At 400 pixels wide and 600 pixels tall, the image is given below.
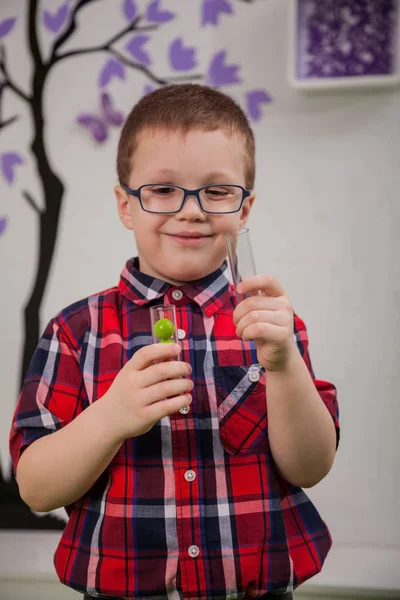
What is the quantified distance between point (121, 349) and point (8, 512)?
0.97 m

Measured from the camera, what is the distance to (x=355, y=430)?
58.9 inches

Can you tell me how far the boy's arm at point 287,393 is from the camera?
0.67 meters

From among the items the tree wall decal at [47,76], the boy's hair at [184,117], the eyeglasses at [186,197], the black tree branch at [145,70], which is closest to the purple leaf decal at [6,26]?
the tree wall decal at [47,76]

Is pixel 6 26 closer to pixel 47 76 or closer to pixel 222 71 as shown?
pixel 47 76

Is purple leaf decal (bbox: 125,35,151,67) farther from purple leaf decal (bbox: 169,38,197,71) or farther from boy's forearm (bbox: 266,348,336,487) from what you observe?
boy's forearm (bbox: 266,348,336,487)

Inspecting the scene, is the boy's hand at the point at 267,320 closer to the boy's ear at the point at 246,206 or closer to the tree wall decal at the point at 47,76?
the boy's ear at the point at 246,206

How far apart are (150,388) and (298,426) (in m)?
0.20

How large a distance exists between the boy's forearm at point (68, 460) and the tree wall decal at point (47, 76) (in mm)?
854

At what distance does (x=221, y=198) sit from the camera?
2.70 feet

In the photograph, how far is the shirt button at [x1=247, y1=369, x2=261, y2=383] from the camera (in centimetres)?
84

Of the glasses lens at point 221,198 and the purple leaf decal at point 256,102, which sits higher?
the purple leaf decal at point 256,102

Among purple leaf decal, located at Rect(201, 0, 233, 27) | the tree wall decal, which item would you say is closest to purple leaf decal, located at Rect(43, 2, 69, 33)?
the tree wall decal

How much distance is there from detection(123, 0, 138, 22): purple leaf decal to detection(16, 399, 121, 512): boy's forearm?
119 cm

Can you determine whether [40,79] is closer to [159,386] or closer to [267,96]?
[267,96]
